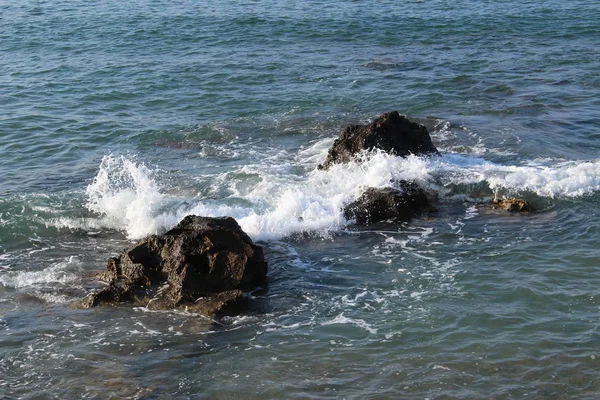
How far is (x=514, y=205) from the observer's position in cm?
1546

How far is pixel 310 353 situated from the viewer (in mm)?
10922

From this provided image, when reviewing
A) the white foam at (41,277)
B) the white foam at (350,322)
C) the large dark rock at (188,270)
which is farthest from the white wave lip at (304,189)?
the white foam at (350,322)

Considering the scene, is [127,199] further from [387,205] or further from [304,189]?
[387,205]

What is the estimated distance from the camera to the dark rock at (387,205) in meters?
15.2

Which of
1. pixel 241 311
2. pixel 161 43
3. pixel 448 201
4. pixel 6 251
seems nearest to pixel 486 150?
pixel 448 201

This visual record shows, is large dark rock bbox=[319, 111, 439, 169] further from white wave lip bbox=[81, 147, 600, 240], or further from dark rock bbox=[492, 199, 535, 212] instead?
dark rock bbox=[492, 199, 535, 212]

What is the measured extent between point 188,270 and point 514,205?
625cm

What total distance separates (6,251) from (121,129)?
6939mm

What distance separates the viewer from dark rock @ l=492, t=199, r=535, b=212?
15375 millimetres

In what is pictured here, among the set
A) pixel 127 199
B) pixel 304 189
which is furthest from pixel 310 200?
pixel 127 199

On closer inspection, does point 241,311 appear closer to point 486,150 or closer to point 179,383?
point 179,383

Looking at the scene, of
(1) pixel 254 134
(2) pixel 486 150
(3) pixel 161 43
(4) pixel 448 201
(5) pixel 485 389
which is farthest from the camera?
(3) pixel 161 43

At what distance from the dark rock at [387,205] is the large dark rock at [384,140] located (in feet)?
5.36

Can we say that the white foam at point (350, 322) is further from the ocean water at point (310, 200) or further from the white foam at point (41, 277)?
the white foam at point (41, 277)
